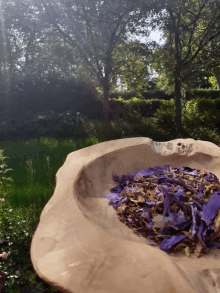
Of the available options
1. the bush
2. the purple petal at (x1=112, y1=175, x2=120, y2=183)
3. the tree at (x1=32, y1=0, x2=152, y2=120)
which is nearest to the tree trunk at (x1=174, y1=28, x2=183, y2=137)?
the tree at (x1=32, y1=0, x2=152, y2=120)

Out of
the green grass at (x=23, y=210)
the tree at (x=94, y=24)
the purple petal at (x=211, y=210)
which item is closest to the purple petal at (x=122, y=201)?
the purple petal at (x=211, y=210)

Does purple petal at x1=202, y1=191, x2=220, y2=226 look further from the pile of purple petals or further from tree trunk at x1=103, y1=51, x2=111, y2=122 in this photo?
tree trunk at x1=103, y1=51, x2=111, y2=122

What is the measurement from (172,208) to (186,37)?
751 cm

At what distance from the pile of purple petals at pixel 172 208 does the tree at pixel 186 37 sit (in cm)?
606

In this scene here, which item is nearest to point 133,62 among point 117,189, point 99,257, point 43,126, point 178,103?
point 178,103

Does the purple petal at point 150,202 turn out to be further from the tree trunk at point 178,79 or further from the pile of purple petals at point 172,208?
the tree trunk at point 178,79

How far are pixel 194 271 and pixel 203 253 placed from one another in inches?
9.4

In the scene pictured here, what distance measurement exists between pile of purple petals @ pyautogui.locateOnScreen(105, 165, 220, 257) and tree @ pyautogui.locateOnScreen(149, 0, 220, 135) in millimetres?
6061

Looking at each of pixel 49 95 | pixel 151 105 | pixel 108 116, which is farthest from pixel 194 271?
pixel 151 105

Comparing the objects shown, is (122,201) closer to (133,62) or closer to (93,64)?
(133,62)

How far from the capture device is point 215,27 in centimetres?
648

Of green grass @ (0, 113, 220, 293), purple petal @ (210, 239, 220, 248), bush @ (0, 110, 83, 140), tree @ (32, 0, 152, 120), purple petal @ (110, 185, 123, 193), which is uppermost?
tree @ (32, 0, 152, 120)

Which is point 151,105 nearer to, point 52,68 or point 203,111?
point 203,111

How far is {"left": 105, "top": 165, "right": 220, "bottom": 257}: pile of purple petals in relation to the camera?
107 centimetres
